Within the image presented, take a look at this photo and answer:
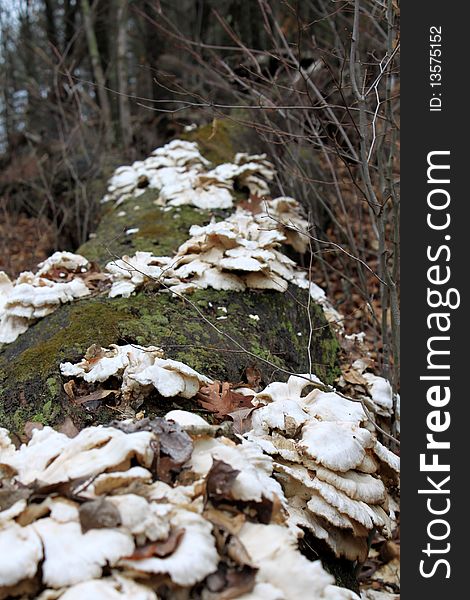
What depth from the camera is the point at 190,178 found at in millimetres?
7004

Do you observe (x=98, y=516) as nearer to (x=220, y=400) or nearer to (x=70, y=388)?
(x=220, y=400)

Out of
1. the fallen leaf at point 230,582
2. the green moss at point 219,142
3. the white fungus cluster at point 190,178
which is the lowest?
the fallen leaf at point 230,582

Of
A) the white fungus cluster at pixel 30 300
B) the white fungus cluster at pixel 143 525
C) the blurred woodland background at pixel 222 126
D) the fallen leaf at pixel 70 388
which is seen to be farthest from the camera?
the blurred woodland background at pixel 222 126

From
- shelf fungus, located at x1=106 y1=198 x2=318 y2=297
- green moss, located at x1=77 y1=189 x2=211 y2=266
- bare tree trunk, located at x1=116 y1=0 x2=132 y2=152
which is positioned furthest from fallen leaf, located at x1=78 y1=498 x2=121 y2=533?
bare tree trunk, located at x1=116 y1=0 x2=132 y2=152

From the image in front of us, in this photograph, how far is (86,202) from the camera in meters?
8.95

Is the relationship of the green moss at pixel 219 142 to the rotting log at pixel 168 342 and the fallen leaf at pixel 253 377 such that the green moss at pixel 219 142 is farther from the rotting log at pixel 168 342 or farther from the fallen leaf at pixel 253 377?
the fallen leaf at pixel 253 377

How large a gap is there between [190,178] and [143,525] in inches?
219

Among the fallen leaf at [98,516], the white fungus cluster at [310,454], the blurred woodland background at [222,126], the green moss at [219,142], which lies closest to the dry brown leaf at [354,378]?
the blurred woodland background at [222,126]

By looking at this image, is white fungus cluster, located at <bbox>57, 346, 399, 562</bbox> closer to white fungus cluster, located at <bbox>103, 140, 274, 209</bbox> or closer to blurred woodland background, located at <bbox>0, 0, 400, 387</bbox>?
blurred woodland background, located at <bbox>0, 0, 400, 387</bbox>

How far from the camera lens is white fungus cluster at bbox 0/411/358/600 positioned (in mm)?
1762

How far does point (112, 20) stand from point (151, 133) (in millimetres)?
4713

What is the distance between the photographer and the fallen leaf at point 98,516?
1864 mm

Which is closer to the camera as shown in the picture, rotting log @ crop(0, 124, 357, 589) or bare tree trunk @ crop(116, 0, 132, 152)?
rotting log @ crop(0, 124, 357, 589)

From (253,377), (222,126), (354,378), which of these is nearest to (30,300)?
(253,377)
